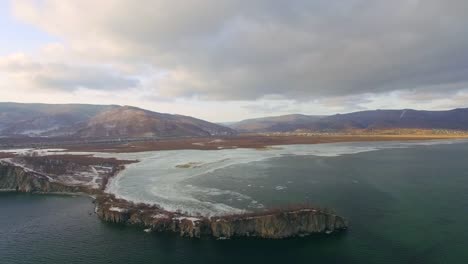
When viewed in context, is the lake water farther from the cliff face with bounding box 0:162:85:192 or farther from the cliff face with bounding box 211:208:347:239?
the cliff face with bounding box 0:162:85:192

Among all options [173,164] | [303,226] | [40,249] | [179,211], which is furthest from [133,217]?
[173,164]

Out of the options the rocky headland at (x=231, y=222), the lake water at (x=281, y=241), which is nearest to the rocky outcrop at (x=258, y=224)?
the rocky headland at (x=231, y=222)

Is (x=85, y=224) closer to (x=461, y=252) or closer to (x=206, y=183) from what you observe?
(x=206, y=183)

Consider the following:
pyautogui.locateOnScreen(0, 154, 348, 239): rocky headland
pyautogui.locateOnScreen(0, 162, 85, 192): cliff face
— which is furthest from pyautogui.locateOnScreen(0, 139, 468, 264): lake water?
pyautogui.locateOnScreen(0, 162, 85, 192): cliff face

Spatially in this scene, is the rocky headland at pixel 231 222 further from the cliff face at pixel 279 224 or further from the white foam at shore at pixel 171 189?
the white foam at shore at pixel 171 189

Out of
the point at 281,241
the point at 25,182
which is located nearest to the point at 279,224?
the point at 281,241

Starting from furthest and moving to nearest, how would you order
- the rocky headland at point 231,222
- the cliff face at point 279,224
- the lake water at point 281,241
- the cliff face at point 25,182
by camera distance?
1. the cliff face at point 25,182
2. the rocky headland at point 231,222
3. the cliff face at point 279,224
4. the lake water at point 281,241
